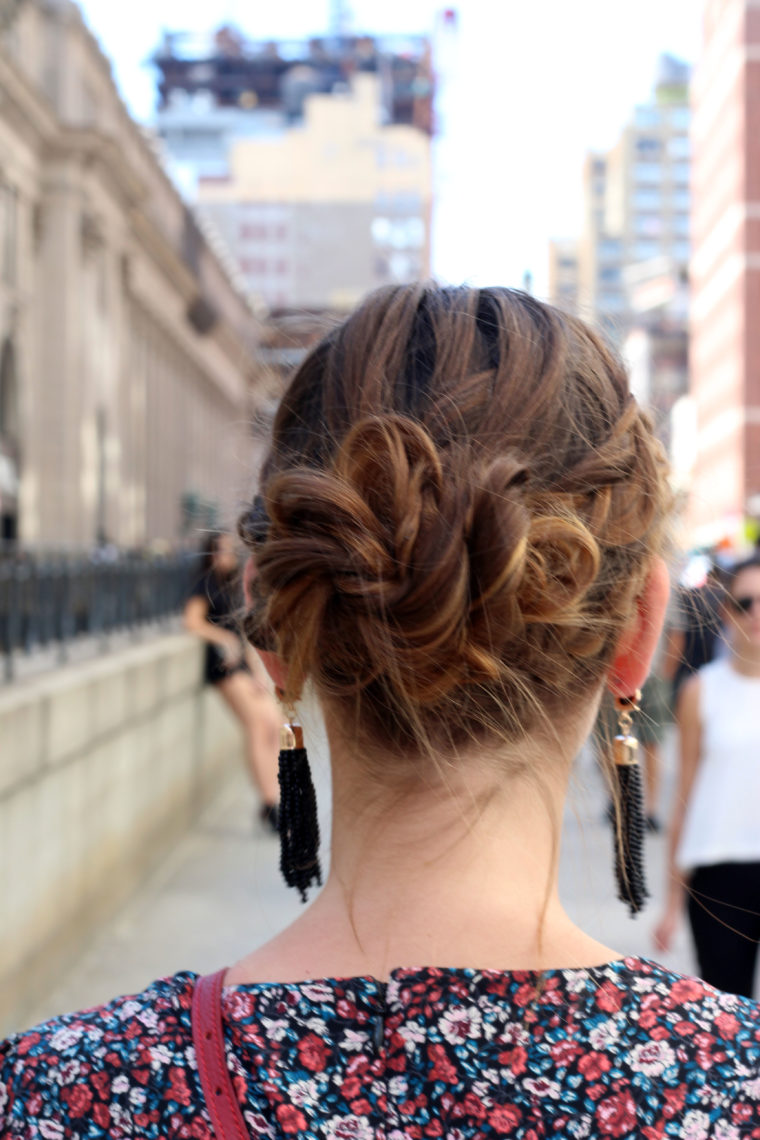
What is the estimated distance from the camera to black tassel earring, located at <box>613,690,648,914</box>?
1.49 metres

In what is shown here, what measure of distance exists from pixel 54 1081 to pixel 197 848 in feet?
27.5

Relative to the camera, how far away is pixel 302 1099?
1.07 metres

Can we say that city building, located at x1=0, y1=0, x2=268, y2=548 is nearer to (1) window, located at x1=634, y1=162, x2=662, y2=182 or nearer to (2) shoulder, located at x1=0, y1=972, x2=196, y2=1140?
(2) shoulder, located at x1=0, y1=972, x2=196, y2=1140

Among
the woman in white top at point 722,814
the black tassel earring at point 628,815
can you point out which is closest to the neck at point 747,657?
the woman in white top at point 722,814

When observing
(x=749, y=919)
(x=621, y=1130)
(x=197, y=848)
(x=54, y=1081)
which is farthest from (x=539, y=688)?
(x=197, y=848)

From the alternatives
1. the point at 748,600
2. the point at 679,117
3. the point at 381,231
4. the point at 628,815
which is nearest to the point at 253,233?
the point at 381,231

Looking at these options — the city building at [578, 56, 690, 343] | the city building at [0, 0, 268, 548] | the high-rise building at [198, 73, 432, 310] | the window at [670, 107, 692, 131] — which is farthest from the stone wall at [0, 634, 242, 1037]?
the window at [670, 107, 692, 131]

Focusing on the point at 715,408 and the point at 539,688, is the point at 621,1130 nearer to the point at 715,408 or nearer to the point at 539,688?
the point at 539,688

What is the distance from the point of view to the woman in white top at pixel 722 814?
12.0 feet

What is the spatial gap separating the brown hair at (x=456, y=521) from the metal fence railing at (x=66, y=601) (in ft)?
16.7

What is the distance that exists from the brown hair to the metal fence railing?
16.7 ft

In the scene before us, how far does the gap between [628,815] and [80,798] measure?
5.33m

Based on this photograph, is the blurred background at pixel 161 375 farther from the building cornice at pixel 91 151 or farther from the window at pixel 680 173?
the window at pixel 680 173

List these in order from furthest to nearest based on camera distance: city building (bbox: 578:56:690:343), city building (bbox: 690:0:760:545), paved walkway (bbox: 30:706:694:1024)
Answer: city building (bbox: 578:56:690:343) < city building (bbox: 690:0:760:545) < paved walkway (bbox: 30:706:694:1024)
